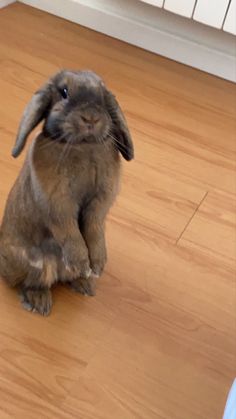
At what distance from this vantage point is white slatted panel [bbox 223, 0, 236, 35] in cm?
221

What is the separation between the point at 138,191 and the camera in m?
1.80

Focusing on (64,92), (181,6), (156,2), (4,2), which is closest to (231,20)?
(181,6)

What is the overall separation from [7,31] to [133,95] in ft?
1.99

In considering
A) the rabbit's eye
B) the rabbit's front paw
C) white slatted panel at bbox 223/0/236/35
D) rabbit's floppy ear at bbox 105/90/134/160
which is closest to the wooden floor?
the rabbit's front paw

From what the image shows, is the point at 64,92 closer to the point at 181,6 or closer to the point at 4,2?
the point at 181,6

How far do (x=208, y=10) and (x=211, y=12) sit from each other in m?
0.01

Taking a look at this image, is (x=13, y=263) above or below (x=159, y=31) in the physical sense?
below

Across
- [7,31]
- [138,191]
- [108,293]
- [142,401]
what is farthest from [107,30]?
[142,401]

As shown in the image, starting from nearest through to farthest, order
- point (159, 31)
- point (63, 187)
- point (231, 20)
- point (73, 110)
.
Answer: point (73, 110) → point (63, 187) → point (231, 20) → point (159, 31)

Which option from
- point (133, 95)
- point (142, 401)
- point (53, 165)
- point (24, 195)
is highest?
point (53, 165)

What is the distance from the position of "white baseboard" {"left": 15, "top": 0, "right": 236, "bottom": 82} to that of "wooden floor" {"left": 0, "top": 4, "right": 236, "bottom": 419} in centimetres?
14

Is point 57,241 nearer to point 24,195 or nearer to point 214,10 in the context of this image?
point 24,195

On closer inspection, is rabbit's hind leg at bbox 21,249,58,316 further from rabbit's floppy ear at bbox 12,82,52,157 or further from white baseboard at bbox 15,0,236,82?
white baseboard at bbox 15,0,236,82

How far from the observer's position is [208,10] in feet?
7.38
